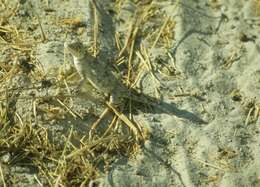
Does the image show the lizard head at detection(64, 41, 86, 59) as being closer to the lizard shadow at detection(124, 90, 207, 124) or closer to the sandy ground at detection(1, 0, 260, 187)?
the sandy ground at detection(1, 0, 260, 187)

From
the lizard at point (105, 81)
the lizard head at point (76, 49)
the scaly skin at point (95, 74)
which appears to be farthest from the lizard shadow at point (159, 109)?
the lizard head at point (76, 49)

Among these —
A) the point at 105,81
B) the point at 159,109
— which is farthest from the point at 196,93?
the point at 105,81

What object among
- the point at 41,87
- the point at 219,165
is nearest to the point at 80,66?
the point at 41,87

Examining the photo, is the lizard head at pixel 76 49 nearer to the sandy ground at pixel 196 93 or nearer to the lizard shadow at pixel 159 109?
the sandy ground at pixel 196 93

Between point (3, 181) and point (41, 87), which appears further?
point (41, 87)

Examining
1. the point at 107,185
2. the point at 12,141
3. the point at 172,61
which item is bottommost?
the point at 107,185

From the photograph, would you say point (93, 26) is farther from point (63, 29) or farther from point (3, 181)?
point (3, 181)
